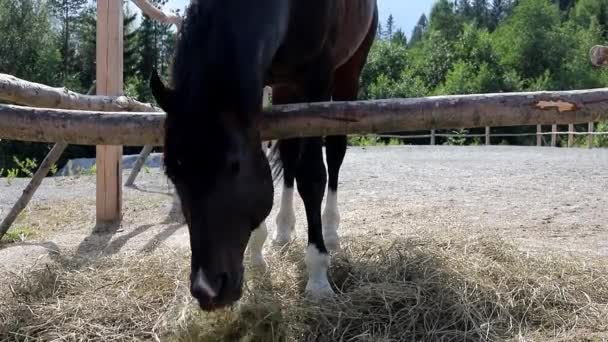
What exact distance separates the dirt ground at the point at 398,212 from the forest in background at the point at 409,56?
21842mm

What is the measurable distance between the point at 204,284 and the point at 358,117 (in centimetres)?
97

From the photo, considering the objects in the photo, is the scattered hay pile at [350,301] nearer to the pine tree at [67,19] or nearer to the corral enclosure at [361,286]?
the corral enclosure at [361,286]

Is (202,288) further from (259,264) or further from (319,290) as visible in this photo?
(259,264)

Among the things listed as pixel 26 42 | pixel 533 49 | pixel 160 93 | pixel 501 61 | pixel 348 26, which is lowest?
pixel 160 93

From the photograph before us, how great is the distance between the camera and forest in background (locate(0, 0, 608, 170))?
1399 inches

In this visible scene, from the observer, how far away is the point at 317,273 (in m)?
3.42

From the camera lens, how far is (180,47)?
8.44 ft

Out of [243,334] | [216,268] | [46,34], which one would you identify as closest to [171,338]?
[243,334]

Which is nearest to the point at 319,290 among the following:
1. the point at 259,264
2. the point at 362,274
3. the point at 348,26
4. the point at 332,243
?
the point at 362,274

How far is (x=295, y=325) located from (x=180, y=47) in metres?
1.36

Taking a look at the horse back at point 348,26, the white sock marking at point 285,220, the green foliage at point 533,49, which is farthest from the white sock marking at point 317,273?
the green foliage at point 533,49

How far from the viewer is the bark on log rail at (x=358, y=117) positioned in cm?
259

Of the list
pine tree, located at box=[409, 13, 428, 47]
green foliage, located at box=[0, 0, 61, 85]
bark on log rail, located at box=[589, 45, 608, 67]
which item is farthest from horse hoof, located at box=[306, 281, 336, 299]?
pine tree, located at box=[409, 13, 428, 47]

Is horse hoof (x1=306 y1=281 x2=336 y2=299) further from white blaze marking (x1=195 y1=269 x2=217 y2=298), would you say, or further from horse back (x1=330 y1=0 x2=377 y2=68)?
horse back (x1=330 y1=0 x2=377 y2=68)
